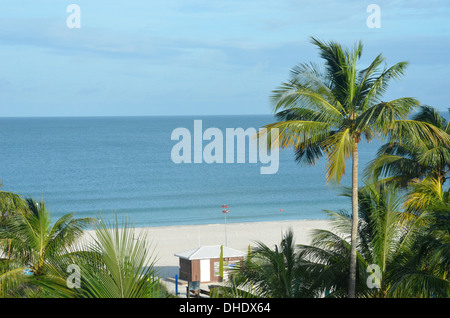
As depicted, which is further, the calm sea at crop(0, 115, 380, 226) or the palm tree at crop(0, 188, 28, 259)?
the calm sea at crop(0, 115, 380, 226)

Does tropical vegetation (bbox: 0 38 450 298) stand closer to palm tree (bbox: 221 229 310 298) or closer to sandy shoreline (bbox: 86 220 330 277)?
palm tree (bbox: 221 229 310 298)

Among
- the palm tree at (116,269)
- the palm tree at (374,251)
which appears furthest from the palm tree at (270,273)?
the palm tree at (116,269)

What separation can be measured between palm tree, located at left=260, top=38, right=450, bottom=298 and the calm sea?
102ft

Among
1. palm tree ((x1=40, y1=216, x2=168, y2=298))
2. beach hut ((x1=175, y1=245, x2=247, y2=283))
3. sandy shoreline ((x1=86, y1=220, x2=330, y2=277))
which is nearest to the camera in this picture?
palm tree ((x1=40, y1=216, x2=168, y2=298))

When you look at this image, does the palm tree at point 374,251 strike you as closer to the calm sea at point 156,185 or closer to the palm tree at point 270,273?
the palm tree at point 270,273

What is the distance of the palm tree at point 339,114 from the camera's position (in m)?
11.5

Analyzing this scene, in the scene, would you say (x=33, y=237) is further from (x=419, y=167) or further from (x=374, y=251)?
(x=419, y=167)

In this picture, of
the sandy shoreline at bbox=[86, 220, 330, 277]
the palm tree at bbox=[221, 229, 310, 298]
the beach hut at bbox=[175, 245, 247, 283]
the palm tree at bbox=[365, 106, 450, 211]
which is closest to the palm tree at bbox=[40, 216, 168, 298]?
the palm tree at bbox=[221, 229, 310, 298]

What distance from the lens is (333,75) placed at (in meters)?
12.8

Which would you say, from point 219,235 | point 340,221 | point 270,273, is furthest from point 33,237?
point 219,235

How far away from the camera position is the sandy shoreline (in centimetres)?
4141

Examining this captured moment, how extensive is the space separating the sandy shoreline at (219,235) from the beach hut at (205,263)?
8.06 meters

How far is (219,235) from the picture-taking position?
157ft

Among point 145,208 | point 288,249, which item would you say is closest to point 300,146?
point 288,249
